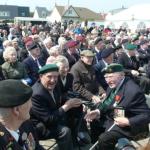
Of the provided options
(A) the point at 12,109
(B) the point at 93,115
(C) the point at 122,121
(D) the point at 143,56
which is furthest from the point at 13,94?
(D) the point at 143,56

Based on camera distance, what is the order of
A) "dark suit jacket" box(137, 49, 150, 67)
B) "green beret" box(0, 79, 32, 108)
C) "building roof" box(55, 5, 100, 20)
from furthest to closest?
"building roof" box(55, 5, 100, 20), "dark suit jacket" box(137, 49, 150, 67), "green beret" box(0, 79, 32, 108)

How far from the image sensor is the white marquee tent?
131 ft

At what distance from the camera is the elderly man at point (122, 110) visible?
4816 mm

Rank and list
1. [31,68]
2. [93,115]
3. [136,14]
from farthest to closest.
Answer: [136,14] < [31,68] < [93,115]

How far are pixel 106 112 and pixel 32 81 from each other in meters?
3.01

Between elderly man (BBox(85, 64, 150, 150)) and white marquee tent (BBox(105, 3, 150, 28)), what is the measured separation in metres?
34.3

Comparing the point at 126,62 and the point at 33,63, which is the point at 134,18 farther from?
the point at 33,63

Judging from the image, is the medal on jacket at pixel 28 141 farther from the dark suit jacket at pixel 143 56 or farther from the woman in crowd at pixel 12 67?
the dark suit jacket at pixel 143 56

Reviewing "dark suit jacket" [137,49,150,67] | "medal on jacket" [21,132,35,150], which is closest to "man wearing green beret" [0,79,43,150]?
"medal on jacket" [21,132,35,150]

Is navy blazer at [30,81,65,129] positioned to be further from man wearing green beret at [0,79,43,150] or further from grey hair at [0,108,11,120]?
grey hair at [0,108,11,120]

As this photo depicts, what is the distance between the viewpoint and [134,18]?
4284 centimetres

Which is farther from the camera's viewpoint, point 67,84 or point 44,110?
point 67,84

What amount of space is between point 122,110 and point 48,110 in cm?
103

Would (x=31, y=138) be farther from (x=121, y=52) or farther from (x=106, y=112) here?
(x=121, y=52)
